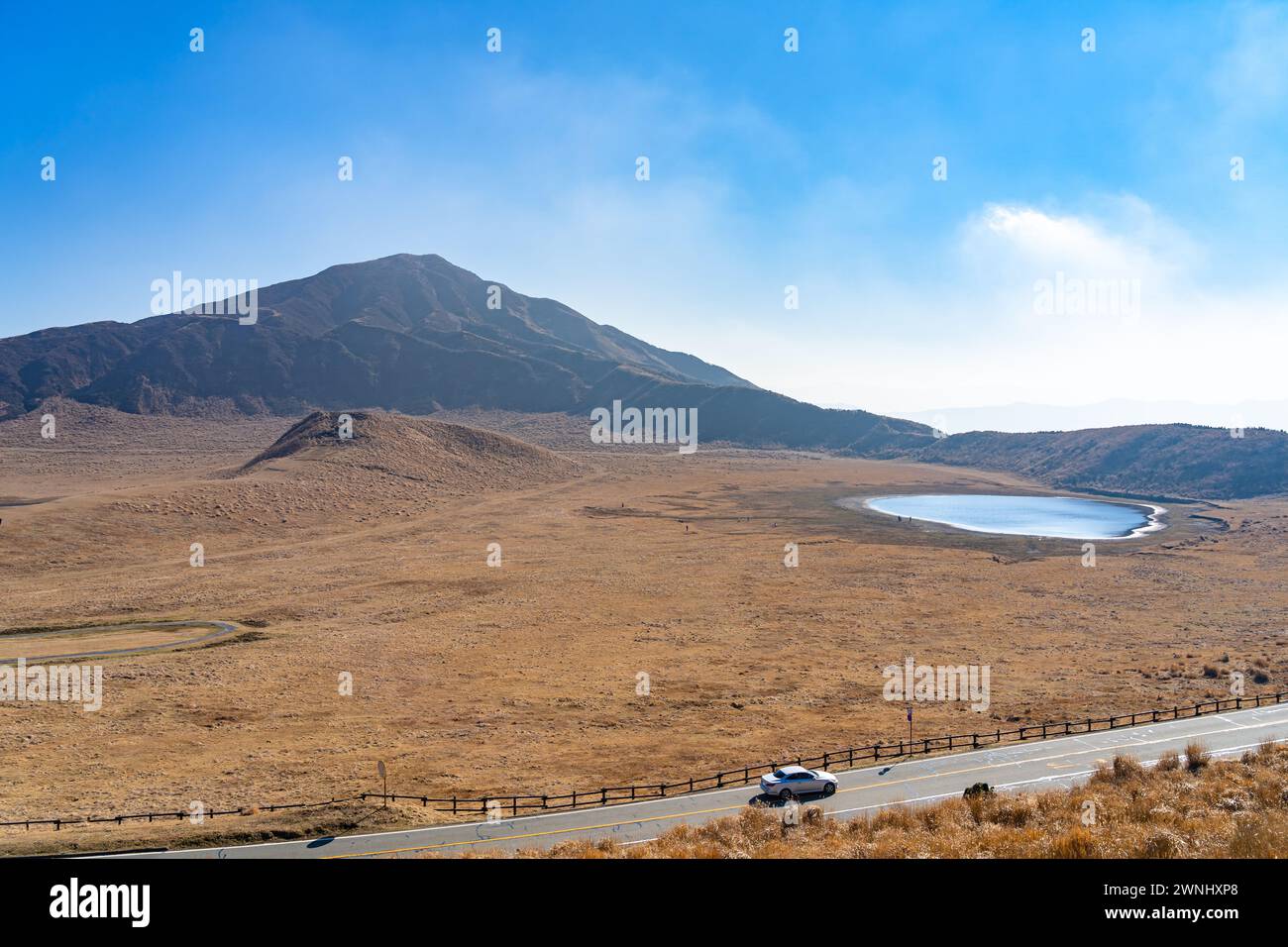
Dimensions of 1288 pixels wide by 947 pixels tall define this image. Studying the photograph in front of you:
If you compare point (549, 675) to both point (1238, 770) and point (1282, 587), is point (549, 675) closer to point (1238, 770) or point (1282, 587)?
point (1238, 770)

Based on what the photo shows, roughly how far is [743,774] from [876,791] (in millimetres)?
4931

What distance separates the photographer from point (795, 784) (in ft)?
74.5

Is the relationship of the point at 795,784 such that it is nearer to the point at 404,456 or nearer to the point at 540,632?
the point at 540,632

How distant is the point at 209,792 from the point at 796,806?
1959cm

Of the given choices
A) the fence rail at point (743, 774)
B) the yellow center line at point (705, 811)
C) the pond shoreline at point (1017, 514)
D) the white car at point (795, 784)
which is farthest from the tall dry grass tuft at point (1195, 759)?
the pond shoreline at point (1017, 514)

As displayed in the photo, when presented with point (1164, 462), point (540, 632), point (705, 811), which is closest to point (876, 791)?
point (705, 811)

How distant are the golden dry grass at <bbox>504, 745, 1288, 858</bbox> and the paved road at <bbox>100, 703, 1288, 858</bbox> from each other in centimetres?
173

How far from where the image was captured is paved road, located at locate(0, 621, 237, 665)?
40.0 meters

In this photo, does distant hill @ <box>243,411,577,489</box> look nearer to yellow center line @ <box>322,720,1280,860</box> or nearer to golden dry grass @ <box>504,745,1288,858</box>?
yellow center line @ <box>322,720,1280,860</box>

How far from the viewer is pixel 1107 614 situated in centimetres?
5422

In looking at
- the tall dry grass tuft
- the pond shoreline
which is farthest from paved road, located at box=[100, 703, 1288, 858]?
the pond shoreline

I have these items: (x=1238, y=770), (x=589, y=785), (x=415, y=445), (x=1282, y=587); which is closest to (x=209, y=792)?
(x=589, y=785)

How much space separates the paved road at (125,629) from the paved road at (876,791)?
29209 mm

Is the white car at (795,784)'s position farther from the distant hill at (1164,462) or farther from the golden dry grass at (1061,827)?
the distant hill at (1164,462)
